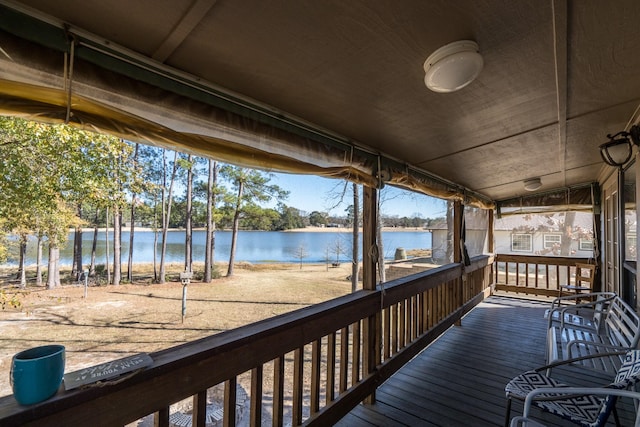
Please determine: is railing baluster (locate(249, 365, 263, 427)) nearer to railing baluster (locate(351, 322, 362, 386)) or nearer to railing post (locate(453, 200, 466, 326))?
railing baluster (locate(351, 322, 362, 386))

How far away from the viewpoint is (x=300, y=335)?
1.70 metres

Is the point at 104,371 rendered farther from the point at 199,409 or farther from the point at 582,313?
the point at 582,313

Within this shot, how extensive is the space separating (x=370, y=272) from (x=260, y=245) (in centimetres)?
1242

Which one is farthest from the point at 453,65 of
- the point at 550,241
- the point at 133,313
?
the point at 550,241

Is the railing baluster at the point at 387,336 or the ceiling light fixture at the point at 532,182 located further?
the ceiling light fixture at the point at 532,182

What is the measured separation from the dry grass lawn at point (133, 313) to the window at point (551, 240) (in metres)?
8.28

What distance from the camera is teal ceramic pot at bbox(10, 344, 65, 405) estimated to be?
82 cm

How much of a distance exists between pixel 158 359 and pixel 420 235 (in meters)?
14.0

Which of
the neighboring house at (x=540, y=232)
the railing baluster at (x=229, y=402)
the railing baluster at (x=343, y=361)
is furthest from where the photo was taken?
the neighboring house at (x=540, y=232)

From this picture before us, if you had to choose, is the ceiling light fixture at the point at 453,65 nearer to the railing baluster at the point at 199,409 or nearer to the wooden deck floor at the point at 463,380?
the railing baluster at the point at 199,409

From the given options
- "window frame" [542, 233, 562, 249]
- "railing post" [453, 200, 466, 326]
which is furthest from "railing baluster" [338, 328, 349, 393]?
"window frame" [542, 233, 562, 249]

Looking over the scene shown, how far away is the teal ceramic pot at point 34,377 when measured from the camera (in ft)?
2.69

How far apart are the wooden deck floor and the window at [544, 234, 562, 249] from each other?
364 inches

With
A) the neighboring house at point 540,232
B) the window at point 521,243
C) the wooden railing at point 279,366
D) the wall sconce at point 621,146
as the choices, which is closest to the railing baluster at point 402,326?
the wooden railing at point 279,366
